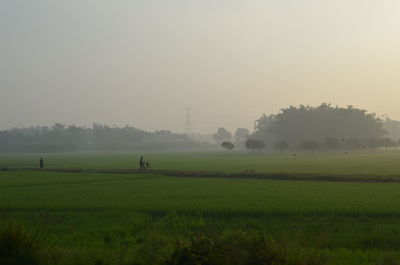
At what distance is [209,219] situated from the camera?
18203 millimetres

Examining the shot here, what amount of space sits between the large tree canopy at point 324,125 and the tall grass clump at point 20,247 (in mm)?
148496

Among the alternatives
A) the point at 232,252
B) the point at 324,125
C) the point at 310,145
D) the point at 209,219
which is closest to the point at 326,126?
the point at 324,125

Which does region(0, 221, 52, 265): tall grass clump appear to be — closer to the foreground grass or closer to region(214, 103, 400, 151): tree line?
the foreground grass

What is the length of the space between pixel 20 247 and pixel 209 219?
31.6 feet

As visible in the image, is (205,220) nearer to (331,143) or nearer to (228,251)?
(228,251)

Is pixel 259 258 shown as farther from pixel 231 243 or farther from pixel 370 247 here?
pixel 370 247

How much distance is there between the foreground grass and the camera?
11.4 m

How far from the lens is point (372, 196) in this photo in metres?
23.8

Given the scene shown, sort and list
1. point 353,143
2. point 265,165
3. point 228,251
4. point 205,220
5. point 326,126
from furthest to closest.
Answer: point 326,126 < point 353,143 < point 265,165 < point 205,220 < point 228,251

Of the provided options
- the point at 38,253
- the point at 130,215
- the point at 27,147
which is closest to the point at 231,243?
the point at 38,253

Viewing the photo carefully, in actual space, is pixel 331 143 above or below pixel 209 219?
above

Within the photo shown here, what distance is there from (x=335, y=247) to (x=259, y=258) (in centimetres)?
578

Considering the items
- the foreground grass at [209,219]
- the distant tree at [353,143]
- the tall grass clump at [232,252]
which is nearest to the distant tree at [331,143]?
the distant tree at [353,143]

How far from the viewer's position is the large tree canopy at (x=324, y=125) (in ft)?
516
